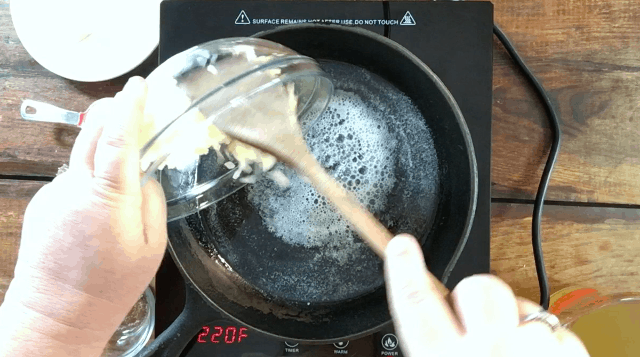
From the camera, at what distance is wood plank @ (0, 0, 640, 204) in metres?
0.54

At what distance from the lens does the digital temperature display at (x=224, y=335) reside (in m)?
0.52

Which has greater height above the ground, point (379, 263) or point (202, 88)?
point (202, 88)

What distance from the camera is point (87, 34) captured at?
21.5 inches

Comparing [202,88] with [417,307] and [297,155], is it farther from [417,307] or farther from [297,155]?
[417,307]

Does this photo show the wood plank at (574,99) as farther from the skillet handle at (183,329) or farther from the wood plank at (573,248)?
the skillet handle at (183,329)

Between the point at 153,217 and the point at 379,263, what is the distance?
0.79ft

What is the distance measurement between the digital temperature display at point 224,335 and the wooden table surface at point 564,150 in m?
0.24

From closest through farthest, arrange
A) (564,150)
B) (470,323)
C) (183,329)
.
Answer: (470,323) → (183,329) → (564,150)

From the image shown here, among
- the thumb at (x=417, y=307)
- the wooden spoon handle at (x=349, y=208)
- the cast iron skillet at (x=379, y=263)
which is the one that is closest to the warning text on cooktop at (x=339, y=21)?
the cast iron skillet at (x=379, y=263)

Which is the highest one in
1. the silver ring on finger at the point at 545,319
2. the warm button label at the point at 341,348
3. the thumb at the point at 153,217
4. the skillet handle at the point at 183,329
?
the thumb at the point at 153,217

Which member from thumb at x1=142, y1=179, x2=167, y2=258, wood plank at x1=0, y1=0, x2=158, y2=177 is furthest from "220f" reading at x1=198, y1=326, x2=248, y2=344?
wood plank at x1=0, y1=0, x2=158, y2=177

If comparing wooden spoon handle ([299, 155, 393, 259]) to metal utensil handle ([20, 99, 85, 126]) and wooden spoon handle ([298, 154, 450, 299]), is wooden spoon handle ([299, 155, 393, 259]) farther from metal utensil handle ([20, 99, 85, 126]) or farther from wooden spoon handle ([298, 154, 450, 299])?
metal utensil handle ([20, 99, 85, 126])

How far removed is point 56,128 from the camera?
56 cm

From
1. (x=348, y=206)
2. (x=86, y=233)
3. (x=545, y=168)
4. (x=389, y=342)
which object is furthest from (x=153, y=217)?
(x=545, y=168)
